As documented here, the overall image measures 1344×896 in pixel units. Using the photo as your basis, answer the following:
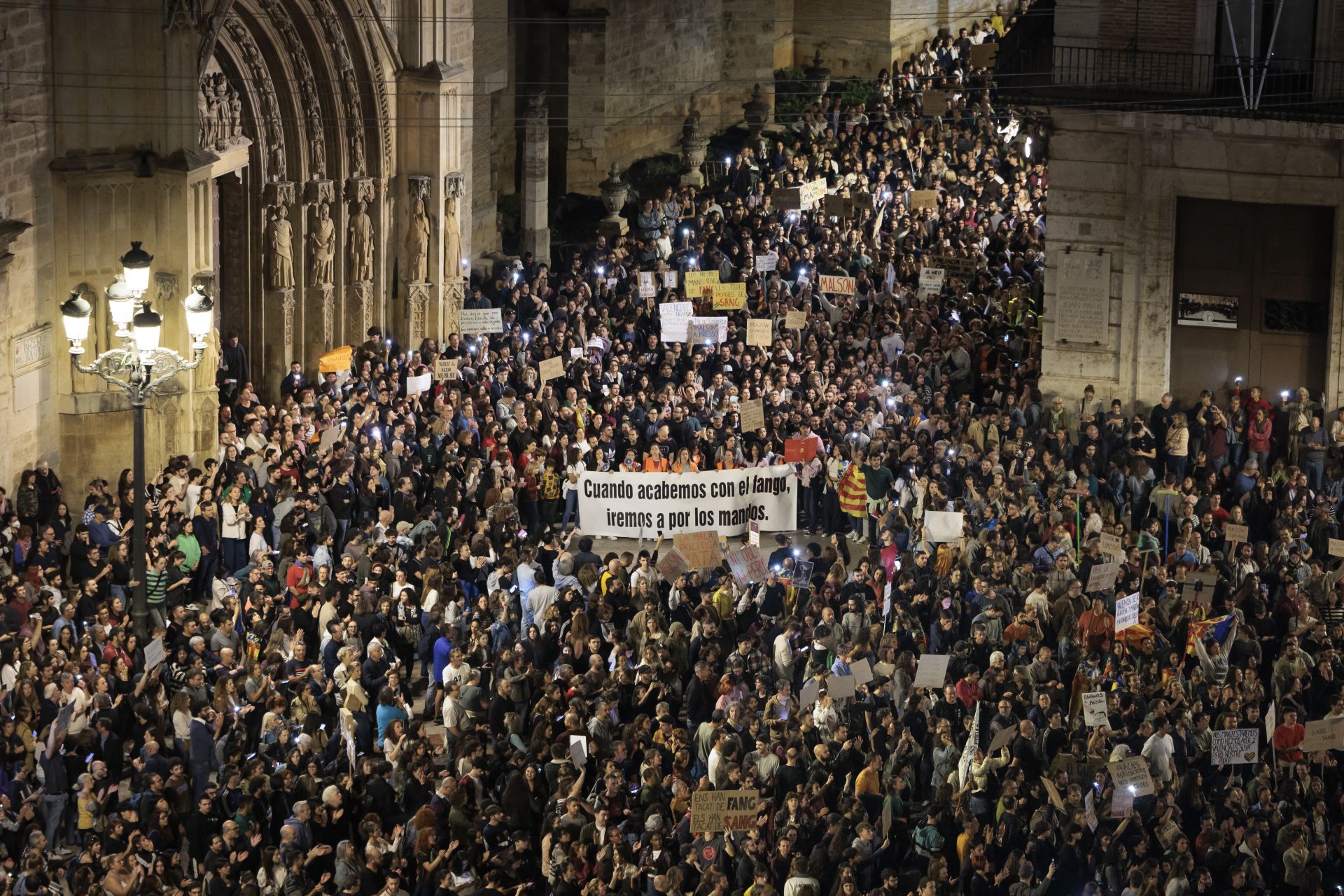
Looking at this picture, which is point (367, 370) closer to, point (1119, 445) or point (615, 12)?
point (1119, 445)

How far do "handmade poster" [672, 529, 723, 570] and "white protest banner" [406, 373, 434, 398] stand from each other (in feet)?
23.6

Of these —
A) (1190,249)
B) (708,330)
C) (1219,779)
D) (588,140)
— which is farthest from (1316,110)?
(588,140)

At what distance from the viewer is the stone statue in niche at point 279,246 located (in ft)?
118

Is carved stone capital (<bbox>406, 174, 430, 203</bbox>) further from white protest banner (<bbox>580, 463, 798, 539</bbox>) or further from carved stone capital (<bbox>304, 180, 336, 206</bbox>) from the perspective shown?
white protest banner (<bbox>580, 463, 798, 539</bbox>)

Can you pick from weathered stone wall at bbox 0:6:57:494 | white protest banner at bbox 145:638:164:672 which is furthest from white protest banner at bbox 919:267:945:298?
white protest banner at bbox 145:638:164:672

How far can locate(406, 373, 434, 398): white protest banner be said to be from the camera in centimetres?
3347

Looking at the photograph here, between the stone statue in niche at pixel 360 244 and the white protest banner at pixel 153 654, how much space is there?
1352 centimetres

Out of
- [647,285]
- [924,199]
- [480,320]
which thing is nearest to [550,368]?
[480,320]

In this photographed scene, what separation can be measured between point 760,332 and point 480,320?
383cm

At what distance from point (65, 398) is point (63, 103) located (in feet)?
10.9

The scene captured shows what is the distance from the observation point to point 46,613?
25562 mm

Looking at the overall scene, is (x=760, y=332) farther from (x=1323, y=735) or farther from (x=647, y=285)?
(x=1323, y=735)

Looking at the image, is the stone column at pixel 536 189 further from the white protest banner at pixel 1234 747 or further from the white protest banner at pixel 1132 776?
the white protest banner at pixel 1132 776

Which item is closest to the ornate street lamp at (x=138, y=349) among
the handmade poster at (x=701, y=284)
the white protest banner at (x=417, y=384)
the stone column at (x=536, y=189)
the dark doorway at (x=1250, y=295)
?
Result: the white protest banner at (x=417, y=384)
